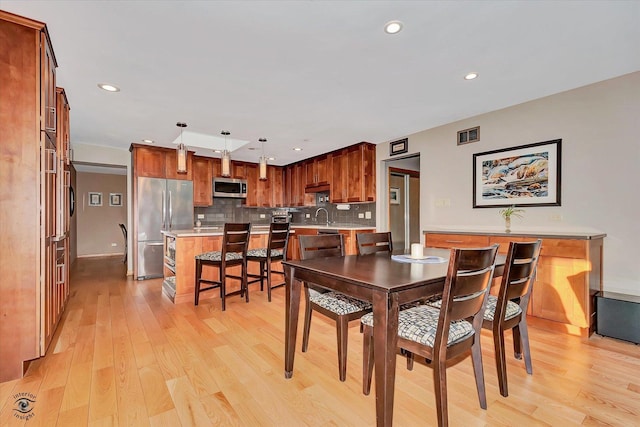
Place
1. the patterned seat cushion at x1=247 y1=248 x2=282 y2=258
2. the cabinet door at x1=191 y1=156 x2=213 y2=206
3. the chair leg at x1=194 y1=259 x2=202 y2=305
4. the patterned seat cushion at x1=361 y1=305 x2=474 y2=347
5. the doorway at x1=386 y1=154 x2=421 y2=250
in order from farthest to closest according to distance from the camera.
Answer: the cabinet door at x1=191 y1=156 x2=213 y2=206 < the doorway at x1=386 y1=154 x2=421 y2=250 < the patterned seat cushion at x1=247 y1=248 x2=282 y2=258 < the chair leg at x1=194 y1=259 x2=202 y2=305 < the patterned seat cushion at x1=361 y1=305 x2=474 y2=347

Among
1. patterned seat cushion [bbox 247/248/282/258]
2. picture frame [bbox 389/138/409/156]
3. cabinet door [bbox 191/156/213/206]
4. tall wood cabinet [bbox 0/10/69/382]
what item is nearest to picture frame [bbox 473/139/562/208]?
picture frame [bbox 389/138/409/156]

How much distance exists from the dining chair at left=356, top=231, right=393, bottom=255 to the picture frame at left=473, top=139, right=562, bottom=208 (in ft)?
5.56

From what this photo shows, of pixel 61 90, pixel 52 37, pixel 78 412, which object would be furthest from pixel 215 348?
pixel 61 90

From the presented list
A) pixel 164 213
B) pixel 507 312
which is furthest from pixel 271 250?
pixel 507 312

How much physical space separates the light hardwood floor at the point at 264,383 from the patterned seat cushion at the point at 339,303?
0.47 meters

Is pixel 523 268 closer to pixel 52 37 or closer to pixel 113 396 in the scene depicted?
pixel 113 396

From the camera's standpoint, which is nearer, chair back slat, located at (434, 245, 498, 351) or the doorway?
chair back slat, located at (434, 245, 498, 351)

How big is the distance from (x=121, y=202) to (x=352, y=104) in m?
7.91

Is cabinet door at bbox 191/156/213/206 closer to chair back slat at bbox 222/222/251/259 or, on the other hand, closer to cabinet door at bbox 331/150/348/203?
cabinet door at bbox 331/150/348/203

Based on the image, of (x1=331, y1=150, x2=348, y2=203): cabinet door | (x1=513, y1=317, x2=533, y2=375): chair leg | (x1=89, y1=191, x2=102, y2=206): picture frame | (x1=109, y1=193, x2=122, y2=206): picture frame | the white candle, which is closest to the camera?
(x1=513, y1=317, x2=533, y2=375): chair leg

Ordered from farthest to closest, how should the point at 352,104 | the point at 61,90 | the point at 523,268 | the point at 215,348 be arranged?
the point at 352,104 → the point at 61,90 → the point at 215,348 → the point at 523,268

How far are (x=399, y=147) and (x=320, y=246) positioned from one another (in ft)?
9.79

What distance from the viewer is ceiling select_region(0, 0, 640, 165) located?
1760mm

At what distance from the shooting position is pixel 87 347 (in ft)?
7.69
